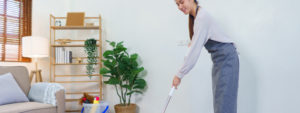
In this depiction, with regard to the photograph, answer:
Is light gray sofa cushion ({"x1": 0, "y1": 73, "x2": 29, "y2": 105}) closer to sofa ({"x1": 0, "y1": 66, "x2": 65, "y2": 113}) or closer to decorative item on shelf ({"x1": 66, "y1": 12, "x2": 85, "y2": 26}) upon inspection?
sofa ({"x1": 0, "y1": 66, "x2": 65, "y2": 113})

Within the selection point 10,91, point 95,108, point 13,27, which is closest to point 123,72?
point 95,108

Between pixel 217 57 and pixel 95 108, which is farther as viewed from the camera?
pixel 95 108

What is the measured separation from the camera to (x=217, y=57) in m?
1.51

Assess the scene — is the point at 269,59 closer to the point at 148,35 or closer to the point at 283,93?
the point at 283,93

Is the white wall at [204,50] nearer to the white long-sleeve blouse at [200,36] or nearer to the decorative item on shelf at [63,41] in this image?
the decorative item on shelf at [63,41]

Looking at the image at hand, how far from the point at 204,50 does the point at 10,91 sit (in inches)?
85.8

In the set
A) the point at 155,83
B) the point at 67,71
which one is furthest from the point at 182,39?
the point at 67,71

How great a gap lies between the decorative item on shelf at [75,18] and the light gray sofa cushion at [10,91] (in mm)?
1067

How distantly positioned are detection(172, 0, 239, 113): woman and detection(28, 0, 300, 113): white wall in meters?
0.90

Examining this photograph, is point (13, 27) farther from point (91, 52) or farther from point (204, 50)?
point (204, 50)

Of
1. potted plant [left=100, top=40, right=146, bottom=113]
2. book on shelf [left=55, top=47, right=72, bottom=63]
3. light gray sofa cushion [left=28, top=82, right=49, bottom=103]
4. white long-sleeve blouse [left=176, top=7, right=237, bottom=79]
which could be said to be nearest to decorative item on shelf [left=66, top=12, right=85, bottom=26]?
book on shelf [left=55, top=47, right=72, bottom=63]

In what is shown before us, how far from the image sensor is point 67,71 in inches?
123

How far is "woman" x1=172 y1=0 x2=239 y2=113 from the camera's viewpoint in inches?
53.7

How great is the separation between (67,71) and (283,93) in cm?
288
